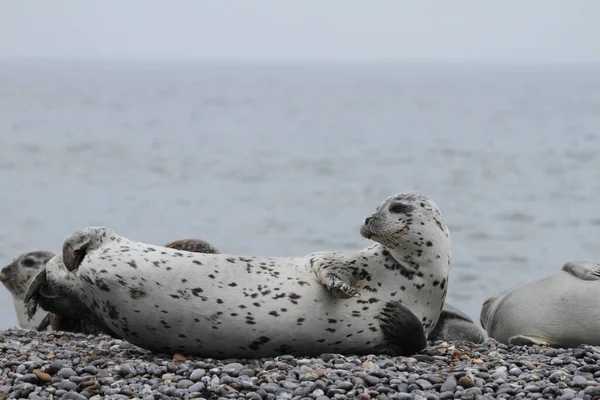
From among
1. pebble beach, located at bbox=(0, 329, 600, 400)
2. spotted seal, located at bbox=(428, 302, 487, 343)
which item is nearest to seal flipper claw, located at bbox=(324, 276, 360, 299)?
pebble beach, located at bbox=(0, 329, 600, 400)

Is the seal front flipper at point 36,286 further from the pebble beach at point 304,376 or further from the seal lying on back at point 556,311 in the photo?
the seal lying on back at point 556,311

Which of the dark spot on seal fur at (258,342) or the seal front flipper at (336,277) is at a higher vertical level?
the seal front flipper at (336,277)

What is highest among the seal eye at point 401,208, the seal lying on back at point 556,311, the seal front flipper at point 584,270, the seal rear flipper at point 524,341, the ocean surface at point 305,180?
the seal eye at point 401,208

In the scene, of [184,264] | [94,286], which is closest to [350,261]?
[184,264]

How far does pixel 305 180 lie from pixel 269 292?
31168 mm

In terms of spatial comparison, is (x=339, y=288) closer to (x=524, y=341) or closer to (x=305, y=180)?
(x=524, y=341)

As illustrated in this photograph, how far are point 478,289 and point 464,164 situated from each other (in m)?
24.1

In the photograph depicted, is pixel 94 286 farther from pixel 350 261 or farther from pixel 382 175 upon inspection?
pixel 382 175

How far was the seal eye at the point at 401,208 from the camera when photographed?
675cm

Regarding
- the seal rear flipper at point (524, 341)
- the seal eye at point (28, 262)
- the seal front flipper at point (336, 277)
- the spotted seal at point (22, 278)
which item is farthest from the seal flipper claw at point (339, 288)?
the seal eye at point (28, 262)

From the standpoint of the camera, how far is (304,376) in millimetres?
5625

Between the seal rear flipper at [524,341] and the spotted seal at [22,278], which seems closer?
the seal rear flipper at [524,341]

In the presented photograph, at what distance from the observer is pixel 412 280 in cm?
659

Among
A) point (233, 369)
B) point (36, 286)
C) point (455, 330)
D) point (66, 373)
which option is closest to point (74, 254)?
point (36, 286)
